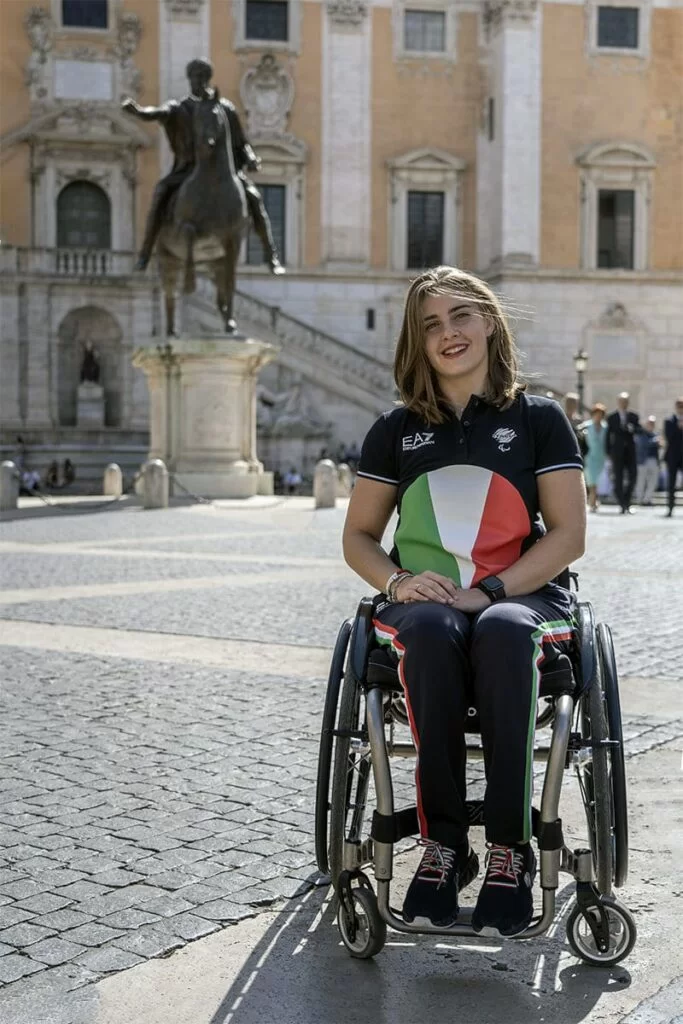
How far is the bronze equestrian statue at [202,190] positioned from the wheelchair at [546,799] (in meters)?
16.9

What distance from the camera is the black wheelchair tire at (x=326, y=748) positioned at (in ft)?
10.6

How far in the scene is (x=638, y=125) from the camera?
39.1m

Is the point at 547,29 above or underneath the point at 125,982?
above

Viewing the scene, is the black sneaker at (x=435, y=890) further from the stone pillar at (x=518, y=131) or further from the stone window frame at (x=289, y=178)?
the stone pillar at (x=518, y=131)

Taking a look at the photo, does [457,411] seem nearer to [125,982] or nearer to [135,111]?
[125,982]

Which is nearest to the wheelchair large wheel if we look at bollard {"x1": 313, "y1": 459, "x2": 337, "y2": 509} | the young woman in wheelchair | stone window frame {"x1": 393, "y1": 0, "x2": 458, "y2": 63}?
the young woman in wheelchair

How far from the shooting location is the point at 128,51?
120 feet

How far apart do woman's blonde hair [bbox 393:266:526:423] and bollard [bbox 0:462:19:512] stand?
1858 centimetres

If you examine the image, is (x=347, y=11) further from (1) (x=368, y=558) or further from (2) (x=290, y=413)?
(1) (x=368, y=558)

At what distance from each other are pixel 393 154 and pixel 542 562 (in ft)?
120

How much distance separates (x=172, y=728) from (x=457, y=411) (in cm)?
233

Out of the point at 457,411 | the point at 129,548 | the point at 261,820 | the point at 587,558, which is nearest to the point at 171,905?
the point at 261,820

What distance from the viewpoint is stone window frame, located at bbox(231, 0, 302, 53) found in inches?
1475

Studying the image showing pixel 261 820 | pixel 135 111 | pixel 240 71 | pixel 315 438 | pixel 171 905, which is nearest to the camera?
pixel 171 905
